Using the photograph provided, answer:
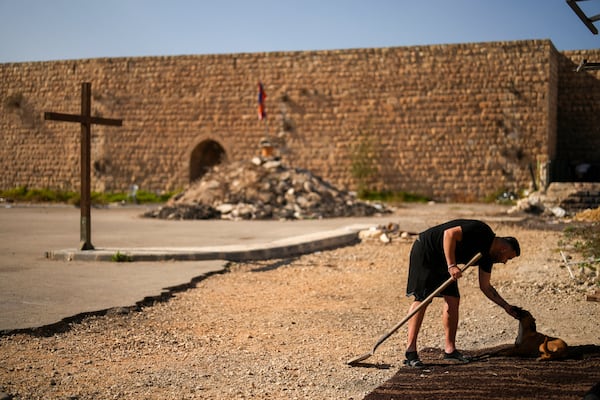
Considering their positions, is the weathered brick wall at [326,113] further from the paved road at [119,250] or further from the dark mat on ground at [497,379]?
the dark mat on ground at [497,379]

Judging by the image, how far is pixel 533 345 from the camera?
4773mm

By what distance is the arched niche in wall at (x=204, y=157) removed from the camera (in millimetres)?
24359

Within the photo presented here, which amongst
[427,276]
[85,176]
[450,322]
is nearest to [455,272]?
[427,276]

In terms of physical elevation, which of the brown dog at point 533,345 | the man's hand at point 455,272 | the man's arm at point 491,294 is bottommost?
the brown dog at point 533,345

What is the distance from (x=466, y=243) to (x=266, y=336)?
1701mm

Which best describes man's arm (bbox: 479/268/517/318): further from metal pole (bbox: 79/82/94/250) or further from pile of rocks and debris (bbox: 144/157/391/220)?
pile of rocks and debris (bbox: 144/157/391/220)

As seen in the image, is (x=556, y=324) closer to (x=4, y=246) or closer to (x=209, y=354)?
(x=209, y=354)

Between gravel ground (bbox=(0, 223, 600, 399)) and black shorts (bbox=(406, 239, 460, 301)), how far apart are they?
1.62ft

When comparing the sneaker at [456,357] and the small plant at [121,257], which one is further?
the small plant at [121,257]

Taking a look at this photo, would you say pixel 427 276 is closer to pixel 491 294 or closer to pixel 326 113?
pixel 491 294

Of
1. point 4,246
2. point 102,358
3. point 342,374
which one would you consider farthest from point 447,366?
point 4,246

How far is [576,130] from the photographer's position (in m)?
22.7

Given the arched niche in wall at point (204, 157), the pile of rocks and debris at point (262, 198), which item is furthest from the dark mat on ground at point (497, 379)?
the arched niche in wall at point (204, 157)

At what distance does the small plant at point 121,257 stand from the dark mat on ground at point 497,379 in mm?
5148
